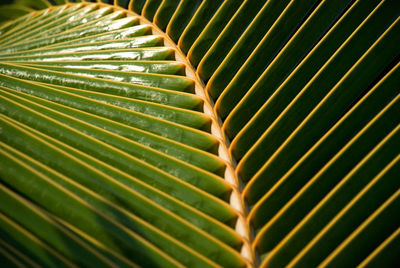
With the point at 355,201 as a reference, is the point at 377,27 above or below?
above

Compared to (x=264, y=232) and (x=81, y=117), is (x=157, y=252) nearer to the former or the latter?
(x=264, y=232)

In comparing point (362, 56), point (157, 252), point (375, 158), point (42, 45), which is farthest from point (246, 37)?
point (42, 45)

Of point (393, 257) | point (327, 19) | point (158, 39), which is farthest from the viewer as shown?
point (158, 39)

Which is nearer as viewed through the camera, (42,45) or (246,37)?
(246,37)

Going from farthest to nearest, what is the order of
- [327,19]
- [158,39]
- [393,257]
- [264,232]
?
[158,39] < [327,19] < [264,232] < [393,257]

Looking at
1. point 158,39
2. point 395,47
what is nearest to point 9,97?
point 158,39

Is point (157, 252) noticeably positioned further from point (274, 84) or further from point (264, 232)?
point (274, 84)

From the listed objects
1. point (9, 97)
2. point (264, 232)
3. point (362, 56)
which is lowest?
point (9, 97)
